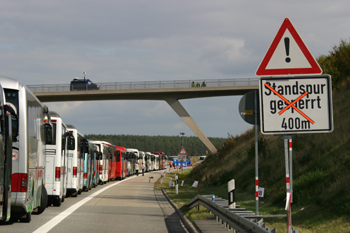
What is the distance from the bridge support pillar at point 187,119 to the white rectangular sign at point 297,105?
55783 mm

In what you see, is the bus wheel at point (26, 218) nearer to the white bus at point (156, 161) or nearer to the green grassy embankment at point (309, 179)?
the green grassy embankment at point (309, 179)

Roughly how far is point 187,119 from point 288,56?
59108 mm

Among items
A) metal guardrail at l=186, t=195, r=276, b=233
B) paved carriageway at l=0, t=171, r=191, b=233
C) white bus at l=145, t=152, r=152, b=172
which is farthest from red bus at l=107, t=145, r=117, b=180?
metal guardrail at l=186, t=195, r=276, b=233

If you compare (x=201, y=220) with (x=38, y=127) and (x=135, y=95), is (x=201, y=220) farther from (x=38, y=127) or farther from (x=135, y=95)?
(x=135, y=95)

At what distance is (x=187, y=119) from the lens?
216 ft

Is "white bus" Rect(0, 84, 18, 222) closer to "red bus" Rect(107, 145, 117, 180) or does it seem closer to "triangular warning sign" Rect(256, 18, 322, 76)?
"triangular warning sign" Rect(256, 18, 322, 76)

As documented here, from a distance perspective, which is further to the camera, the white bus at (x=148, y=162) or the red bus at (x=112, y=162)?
the white bus at (x=148, y=162)

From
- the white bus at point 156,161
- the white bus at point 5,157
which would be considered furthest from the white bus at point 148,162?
the white bus at point 5,157

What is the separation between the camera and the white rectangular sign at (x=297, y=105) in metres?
6.50

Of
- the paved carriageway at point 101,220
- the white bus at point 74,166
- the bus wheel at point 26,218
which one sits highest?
the white bus at point 74,166

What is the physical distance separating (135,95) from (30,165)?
51.1 meters

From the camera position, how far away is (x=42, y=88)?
202 ft

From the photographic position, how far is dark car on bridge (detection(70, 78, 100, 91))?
205 feet

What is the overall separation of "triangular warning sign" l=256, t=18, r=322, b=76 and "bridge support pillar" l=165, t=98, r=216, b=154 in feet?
183
